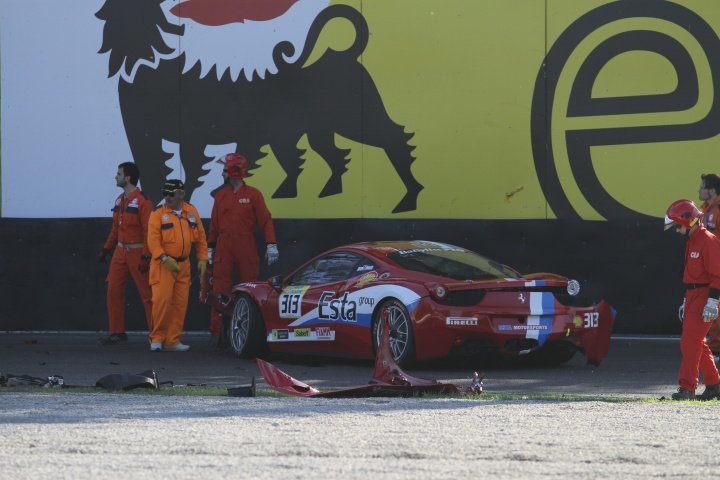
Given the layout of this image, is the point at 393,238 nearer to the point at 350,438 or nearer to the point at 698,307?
the point at 698,307

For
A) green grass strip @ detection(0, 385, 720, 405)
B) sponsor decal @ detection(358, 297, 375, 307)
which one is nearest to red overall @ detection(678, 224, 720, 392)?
green grass strip @ detection(0, 385, 720, 405)

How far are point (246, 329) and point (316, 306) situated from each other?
3.72 ft

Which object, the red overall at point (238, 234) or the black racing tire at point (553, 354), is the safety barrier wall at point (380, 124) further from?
the black racing tire at point (553, 354)

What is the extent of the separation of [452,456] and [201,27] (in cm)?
1223

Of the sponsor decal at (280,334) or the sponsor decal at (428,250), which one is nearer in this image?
the sponsor decal at (428,250)

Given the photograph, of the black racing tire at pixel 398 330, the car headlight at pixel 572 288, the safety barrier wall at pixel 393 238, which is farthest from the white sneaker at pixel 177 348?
the car headlight at pixel 572 288

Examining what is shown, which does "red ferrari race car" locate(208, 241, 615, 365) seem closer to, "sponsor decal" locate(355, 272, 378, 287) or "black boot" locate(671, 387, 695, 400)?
"sponsor decal" locate(355, 272, 378, 287)

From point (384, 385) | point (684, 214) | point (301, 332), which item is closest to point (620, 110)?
point (301, 332)

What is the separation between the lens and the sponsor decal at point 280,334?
13.5 metres

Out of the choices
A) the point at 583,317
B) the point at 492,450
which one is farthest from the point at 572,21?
the point at 492,450

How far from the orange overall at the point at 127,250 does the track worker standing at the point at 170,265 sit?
1.87 feet

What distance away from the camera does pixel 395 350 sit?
40.6ft

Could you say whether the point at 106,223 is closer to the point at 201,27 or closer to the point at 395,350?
the point at 201,27

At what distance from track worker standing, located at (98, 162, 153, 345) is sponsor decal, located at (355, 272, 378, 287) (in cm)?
358
